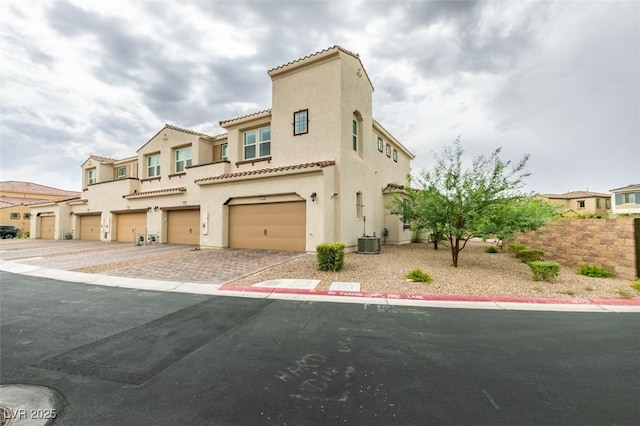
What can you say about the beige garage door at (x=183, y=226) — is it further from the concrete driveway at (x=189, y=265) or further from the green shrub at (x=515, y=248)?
the green shrub at (x=515, y=248)

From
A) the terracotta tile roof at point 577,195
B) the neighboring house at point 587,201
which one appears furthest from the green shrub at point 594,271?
the terracotta tile roof at point 577,195

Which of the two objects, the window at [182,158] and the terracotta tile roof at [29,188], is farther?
the terracotta tile roof at [29,188]

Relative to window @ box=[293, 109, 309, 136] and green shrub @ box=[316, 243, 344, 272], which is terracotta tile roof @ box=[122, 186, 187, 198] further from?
green shrub @ box=[316, 243, 344, 272]

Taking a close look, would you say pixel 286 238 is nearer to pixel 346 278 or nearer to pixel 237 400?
pixel 346 278

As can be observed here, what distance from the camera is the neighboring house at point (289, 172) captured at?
13492mm

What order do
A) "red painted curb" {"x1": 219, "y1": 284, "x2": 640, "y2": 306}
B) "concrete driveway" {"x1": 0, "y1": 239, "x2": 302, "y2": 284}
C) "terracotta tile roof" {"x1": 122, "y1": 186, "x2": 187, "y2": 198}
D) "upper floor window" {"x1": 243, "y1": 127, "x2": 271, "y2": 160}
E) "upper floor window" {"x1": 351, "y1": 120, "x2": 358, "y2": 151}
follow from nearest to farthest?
"red painted curb" {"x1": 219, "y1": 284, "x2": 640, "y2": 306}
"concrete driveway" {"x1": 0, "y1": 239, "x2": 302, "y2": 284}
"upper floor window" {"x1": 351, "y1": 120, "x2": 358, "y2": 151}
"upper floor window" {"x1": 243, "y1": 127, "x2": 271, "y2": 160}
"terracotta tile roof" {"x1": 122, "y1": 186, "x2": 187, "y2": 198}

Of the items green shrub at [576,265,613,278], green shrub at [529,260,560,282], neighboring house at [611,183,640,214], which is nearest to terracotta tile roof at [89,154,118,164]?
green shrub at [529,260,560,282]

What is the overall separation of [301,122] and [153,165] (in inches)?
618

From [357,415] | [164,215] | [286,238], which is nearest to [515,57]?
[286,238]

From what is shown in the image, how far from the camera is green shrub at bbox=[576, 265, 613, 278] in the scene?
9125 millimetres

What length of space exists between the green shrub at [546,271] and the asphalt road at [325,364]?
252cm

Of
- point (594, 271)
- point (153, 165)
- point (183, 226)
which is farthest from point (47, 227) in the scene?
point (594, 271)

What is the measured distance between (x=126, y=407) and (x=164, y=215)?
20564 millimetres

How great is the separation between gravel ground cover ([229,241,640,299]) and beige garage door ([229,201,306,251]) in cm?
201
